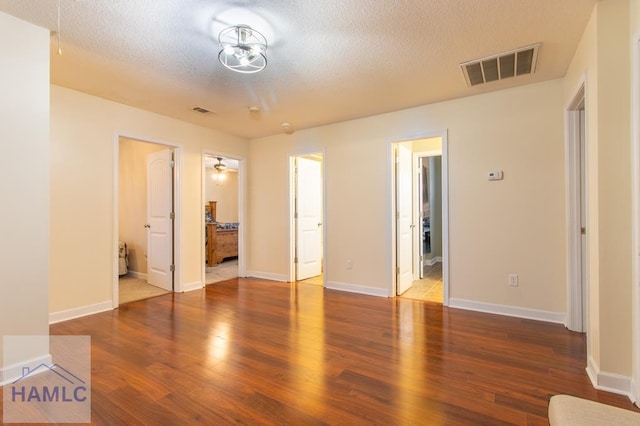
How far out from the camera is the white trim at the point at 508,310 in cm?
314

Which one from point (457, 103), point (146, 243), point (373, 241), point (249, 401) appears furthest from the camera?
point (146, 243)

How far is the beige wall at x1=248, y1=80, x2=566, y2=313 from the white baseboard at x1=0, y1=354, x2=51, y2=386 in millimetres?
3270

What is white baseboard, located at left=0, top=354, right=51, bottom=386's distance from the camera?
204 cm

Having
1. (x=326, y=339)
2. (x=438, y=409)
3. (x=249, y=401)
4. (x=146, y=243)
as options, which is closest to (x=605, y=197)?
(x=438, y=409)

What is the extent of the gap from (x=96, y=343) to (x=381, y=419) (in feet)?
8.25

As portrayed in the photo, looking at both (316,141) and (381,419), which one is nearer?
(381,419)

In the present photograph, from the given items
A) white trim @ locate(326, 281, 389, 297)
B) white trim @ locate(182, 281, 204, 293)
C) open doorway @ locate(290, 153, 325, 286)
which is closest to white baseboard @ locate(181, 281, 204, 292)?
white trim @ locate(182, 281, 204, 293)

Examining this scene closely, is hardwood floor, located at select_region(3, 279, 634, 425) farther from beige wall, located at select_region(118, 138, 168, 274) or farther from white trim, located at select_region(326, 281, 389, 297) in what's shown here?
beige wall, located at select_region(118, 138, 168, 274)

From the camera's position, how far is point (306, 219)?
5.36m

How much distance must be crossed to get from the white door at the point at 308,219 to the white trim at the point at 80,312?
265 cm

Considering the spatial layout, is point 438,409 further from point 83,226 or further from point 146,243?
point 146,243

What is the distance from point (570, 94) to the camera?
9.09 feet

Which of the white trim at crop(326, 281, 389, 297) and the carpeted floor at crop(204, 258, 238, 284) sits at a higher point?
the white trim at crop(326, 281, 389, 297)

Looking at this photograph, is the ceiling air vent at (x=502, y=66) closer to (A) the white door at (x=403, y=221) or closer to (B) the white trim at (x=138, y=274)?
(A) the white door at (x=403, y=221)
